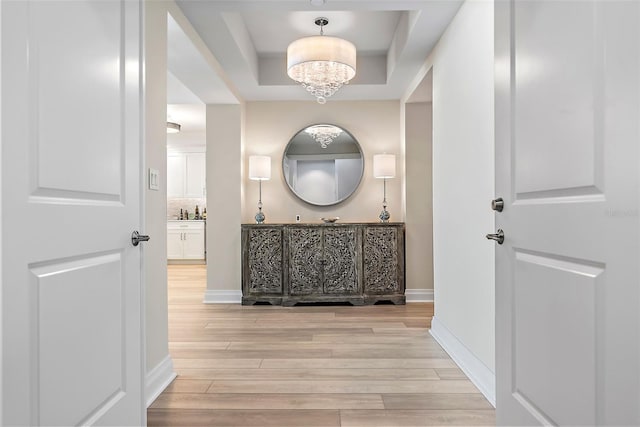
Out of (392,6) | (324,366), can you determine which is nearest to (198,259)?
(324,366)

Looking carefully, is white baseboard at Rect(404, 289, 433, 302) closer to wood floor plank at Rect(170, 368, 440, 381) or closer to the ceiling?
wood floor plank at Rect(170, 368, 440, 381)

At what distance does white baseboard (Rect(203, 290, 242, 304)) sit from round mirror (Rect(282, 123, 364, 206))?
135cm

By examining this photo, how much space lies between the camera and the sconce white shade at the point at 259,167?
4441mm

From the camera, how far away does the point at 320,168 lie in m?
4.75

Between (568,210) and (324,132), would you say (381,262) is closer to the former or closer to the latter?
(324,132)

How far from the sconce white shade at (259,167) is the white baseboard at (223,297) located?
51.6 inches

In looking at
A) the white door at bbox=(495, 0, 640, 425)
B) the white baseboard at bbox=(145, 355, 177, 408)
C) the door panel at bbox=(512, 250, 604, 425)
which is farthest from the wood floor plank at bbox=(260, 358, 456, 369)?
the door panel at bbox=(512, 250, 604, 425)

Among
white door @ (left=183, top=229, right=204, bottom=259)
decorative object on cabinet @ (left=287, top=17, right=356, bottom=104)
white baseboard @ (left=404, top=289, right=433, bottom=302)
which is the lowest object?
white baseboard @ (left=404, top=289, right=433, bottom=302)

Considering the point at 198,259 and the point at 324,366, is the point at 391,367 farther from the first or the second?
the point at 198,259

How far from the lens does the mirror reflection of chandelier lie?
186 inches

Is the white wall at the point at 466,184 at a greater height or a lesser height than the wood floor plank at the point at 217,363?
greater

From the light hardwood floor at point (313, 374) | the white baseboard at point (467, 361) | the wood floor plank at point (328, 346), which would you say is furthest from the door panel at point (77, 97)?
the white baseboard at point (467, 361)

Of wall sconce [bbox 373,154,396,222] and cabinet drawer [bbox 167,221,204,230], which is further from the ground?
wall sconce [bbox 373,154,396,222]

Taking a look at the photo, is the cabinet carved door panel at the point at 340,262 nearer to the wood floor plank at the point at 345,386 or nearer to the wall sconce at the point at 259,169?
the wall sconce at the point at 259,169
